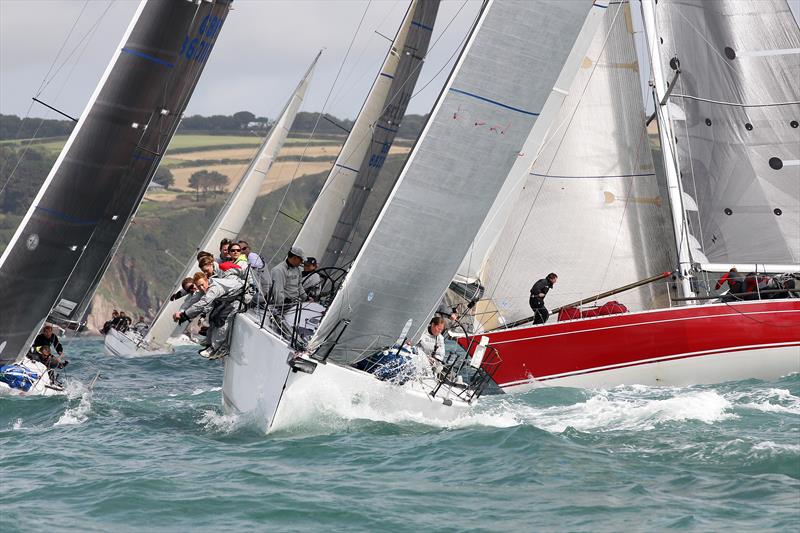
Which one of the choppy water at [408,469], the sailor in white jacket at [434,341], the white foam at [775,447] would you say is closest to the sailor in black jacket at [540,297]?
the choppy water at [408,469]

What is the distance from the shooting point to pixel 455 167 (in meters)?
10.6

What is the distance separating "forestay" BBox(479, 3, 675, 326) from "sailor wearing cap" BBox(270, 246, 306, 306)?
717 cm

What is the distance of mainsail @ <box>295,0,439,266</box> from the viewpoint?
21.4m

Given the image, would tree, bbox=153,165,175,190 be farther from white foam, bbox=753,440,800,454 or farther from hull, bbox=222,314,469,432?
white foam, bbox=753,440,800,454

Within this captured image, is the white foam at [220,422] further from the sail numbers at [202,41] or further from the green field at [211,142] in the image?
the green field at [211,142]

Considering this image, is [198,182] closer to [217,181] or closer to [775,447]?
[217,181]

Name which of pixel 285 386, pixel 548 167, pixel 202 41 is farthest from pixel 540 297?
pixel 285 386

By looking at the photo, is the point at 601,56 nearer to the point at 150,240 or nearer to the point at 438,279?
the point at 438,279

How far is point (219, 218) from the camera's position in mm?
25578

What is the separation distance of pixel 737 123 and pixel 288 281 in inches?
361

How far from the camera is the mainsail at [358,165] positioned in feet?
70.2

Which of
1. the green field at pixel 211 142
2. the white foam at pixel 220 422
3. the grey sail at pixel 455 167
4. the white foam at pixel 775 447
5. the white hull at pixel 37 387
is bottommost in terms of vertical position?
the white hull at pixel 37 387

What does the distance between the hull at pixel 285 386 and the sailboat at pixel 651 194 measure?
6.03m

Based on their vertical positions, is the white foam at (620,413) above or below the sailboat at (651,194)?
below
